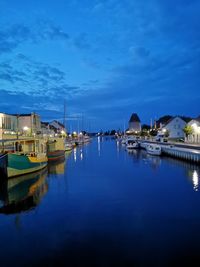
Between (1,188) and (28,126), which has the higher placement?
(28,126)

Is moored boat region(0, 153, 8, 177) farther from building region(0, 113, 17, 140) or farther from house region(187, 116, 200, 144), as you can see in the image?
house region(187, 116, 200, 144)

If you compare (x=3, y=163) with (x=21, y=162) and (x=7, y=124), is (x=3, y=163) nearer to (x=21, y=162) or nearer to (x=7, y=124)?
(x=21, y=162)

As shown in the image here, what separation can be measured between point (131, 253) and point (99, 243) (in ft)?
5.69

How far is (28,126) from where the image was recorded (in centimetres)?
7506

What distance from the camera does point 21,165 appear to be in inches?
1177

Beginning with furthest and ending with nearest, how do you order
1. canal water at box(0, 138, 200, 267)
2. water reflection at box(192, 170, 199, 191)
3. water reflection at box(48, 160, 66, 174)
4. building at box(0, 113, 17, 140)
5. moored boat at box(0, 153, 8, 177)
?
building at box(0, 113, 17, 140), water reflection at box(48, 160, 66, 174), moored boat at box(0, 153, 8, 177), water reflection at box(192, 170, 199, 191), canal water at box(0, 138, 200, 267)

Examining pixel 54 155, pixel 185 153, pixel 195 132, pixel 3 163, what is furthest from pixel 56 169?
pixel 195 132

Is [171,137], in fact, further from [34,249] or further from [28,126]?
[34,249]

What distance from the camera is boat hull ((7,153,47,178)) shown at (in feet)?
91.9

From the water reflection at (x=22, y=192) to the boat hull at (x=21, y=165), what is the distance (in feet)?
2.15

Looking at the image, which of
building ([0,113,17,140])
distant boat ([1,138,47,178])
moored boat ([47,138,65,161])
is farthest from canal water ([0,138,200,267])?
building ([0,113,17,140])

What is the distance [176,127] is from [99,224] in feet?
281

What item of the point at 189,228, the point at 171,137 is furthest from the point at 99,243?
the point at 171,137

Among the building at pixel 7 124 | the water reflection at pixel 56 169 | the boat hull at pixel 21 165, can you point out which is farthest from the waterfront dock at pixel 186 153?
the building at pixel 7 124
